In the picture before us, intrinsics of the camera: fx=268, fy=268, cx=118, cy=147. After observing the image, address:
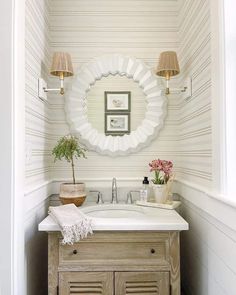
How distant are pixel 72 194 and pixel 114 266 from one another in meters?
0.54

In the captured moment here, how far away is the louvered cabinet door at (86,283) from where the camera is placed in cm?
136

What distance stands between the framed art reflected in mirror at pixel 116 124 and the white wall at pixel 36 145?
436 millimetres

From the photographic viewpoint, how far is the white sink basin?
1.74 meters

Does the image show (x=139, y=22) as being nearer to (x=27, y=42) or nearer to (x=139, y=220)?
(x=27, y=42)

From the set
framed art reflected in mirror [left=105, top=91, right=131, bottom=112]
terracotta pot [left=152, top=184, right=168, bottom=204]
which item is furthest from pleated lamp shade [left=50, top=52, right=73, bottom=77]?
terracotta pot [left=152, top=184, right=168, bottom=204]

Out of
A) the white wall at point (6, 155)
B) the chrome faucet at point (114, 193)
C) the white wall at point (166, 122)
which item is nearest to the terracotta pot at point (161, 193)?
the white wall at point (166, 122)

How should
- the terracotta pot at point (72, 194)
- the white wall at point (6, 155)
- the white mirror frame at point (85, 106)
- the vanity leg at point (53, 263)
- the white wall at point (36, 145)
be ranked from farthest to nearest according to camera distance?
the white mirror frame at point (85, 106) < the terracotta pot at point (72, 194) < the white wall at point (36, 145) < the vanity leg at point (53, 263) < the white wall at point (6, 155)

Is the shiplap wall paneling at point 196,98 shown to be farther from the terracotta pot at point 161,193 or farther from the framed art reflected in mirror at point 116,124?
the framed art reflected in mirror at point 116,124

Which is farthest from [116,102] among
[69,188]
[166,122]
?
[69,188]

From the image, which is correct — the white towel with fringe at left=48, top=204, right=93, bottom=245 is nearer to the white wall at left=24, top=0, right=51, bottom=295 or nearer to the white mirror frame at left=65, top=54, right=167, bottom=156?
the white wall at left=24, top=0, right=51, bottom=295

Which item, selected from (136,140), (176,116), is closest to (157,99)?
(176,116)

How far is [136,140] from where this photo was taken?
6.44 ft

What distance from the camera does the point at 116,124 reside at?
1.97 m

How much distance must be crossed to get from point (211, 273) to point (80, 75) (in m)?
1.52
